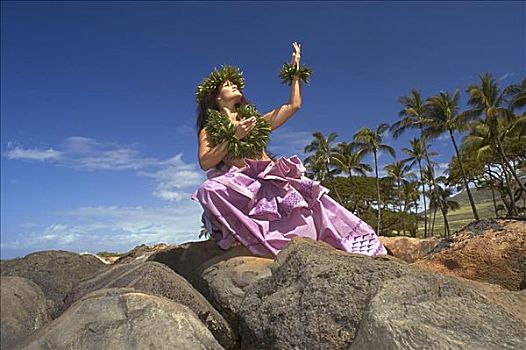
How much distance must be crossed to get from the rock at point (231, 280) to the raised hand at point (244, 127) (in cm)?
133

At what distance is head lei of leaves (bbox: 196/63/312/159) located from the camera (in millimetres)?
4801

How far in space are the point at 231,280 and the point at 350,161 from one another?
112 feet

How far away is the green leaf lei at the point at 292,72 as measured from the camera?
17.4ft

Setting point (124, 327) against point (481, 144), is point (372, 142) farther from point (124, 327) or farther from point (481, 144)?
point (124, 327)

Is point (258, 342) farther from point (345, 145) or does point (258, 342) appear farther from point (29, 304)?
point (345, 145)

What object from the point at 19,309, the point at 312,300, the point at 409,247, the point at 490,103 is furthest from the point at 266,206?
the point at 490,103

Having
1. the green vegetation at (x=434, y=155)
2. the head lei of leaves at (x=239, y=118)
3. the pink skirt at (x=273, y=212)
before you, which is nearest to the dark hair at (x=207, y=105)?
the head lei of leaves at (x=239, y=118)

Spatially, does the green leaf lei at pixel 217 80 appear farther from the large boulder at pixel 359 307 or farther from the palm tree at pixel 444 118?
the palm tree at pixel 444 118

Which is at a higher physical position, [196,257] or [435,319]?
[196,257]

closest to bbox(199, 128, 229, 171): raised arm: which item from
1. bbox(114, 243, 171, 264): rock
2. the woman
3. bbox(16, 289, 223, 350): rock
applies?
the woman

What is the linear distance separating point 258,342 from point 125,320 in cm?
80

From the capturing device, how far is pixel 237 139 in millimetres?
4801

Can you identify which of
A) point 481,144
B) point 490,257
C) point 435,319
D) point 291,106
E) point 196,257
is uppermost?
point 481,144

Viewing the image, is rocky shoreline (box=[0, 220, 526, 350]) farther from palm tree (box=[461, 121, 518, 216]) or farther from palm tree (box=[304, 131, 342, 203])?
palm tree (box=[304, 131, 342, 203])
